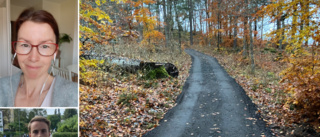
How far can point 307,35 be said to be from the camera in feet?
18.6

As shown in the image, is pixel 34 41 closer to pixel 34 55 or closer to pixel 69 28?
pixel 34 55

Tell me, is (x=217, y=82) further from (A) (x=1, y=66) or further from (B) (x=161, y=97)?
(A) (x=1, y=66)

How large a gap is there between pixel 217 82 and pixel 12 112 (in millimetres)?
9692

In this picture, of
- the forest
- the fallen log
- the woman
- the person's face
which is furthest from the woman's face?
the fallen log

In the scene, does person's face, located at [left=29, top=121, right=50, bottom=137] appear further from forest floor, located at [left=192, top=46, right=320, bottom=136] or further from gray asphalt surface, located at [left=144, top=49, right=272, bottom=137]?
forest floor, located at [left=192, top=46, right=320, bottom=136]

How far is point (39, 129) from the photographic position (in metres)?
1.51

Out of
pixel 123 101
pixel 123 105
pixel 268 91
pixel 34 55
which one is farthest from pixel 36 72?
pixel 268 91

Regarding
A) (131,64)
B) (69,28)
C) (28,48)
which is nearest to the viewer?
(28,48)

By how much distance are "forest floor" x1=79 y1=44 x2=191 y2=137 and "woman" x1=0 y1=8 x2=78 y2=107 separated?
2.67 metres

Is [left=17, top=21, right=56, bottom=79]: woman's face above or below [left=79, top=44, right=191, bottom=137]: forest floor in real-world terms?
above

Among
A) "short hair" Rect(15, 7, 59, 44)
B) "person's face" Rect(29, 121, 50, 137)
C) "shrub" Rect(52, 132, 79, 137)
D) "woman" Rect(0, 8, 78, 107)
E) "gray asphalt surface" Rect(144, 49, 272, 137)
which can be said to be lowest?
"gray asphalt surface" Rect(144, 49, 272, 137)

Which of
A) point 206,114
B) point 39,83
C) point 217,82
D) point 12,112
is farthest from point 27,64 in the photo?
point 217,82

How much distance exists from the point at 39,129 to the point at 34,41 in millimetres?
575

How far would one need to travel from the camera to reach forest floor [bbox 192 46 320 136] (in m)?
5.38
